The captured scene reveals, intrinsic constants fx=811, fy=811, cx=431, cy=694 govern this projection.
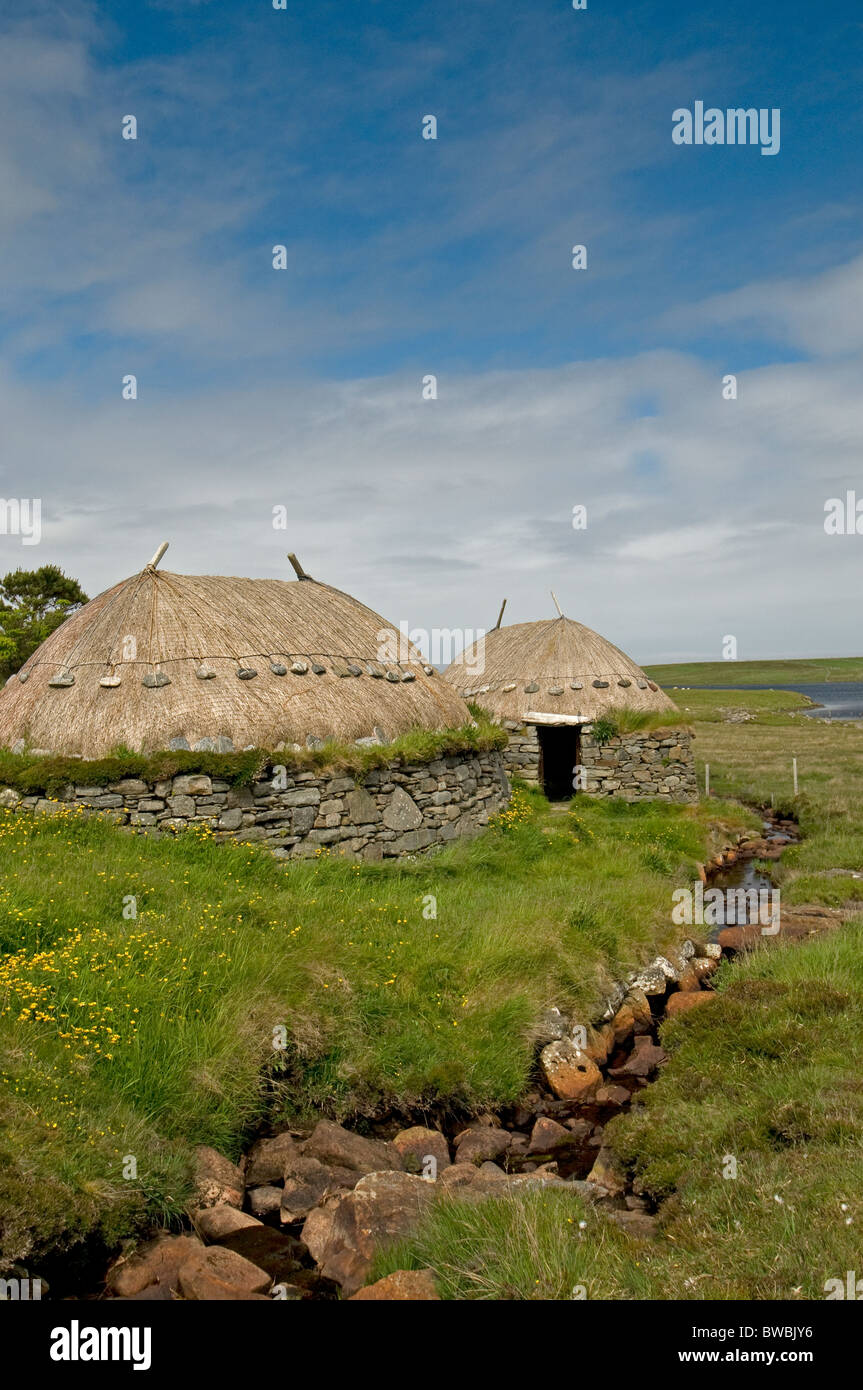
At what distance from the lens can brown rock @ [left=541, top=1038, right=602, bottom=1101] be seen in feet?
25.8

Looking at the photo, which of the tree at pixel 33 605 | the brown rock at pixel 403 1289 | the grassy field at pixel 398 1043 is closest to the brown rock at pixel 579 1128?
the grassy field at pixel 398 1043

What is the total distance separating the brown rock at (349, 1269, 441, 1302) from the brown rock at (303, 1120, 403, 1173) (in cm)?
155

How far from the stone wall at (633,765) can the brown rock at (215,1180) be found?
1518cm

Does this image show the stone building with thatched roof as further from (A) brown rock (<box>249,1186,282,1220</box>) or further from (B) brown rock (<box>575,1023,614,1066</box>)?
(A) brown rock (<box>249,1186,282,1220</box>)

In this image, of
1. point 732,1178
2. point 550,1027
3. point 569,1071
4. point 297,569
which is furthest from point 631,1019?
point 297,569

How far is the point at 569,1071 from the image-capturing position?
26.3 ft

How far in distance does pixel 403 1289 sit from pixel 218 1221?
5.70ft

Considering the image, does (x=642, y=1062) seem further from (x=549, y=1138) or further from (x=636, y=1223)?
(x=636, y=1223)

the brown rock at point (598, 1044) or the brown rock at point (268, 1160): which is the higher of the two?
the brown rock at point (268, 1160)

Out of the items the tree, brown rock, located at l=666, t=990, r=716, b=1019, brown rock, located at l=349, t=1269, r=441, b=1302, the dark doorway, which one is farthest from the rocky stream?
the tree

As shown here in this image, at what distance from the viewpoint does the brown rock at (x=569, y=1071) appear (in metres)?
7.87

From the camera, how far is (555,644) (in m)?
22.5

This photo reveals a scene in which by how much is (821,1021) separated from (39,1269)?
661 cm

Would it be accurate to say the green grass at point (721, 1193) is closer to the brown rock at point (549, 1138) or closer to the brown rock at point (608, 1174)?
the brown rock at point (608, 1174)
